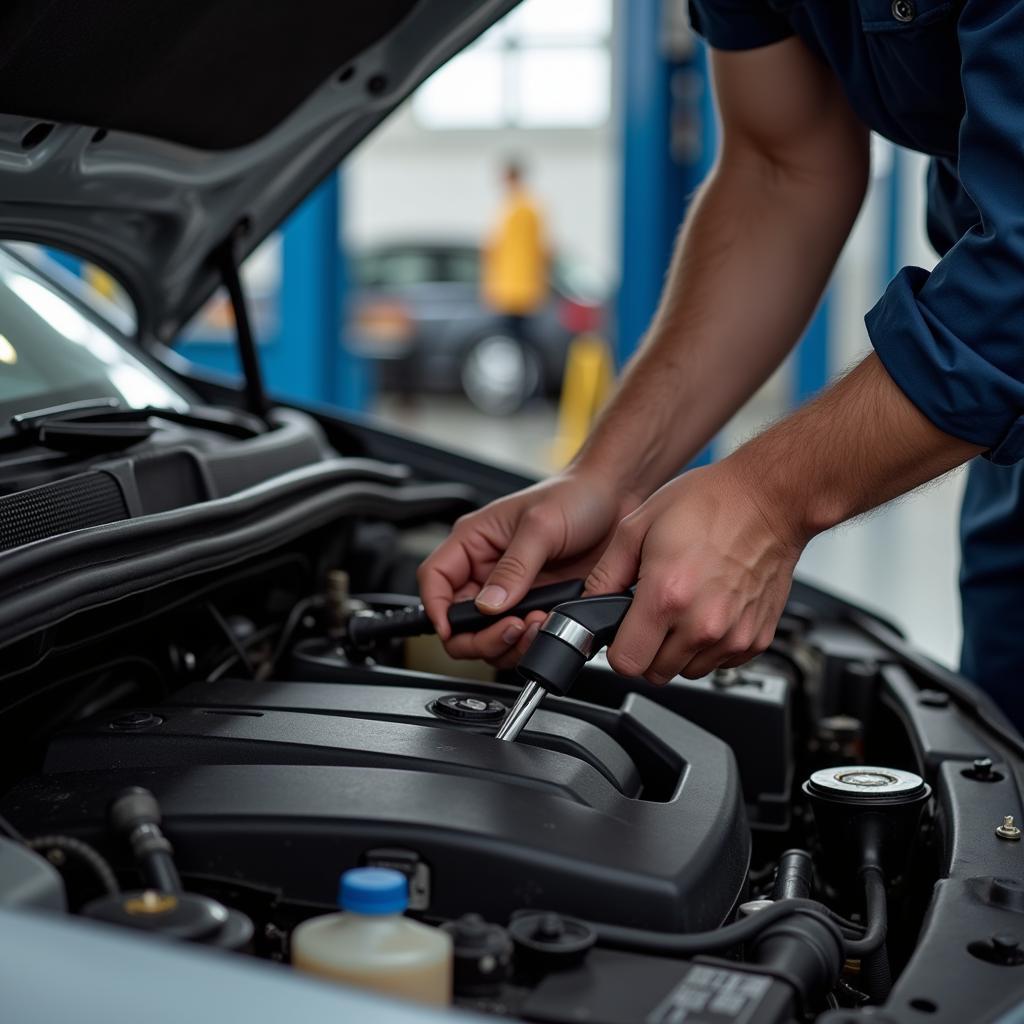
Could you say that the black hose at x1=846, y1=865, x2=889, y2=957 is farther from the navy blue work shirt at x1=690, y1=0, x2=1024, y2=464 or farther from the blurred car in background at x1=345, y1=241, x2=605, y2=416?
the blurred car in background at x1=345, y1=241, x2=605, y2=416

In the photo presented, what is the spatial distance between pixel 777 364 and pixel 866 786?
59 centimetres

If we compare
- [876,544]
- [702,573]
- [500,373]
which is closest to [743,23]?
[702,573]

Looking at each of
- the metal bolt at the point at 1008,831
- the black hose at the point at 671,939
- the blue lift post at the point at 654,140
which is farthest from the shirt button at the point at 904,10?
the blue lift post at the point at 654,140

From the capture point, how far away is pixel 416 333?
10.5 meters

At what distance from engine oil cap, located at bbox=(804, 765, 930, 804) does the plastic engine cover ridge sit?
0.25 feet

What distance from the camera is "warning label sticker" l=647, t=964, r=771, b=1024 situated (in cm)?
73

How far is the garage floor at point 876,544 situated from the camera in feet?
13.5

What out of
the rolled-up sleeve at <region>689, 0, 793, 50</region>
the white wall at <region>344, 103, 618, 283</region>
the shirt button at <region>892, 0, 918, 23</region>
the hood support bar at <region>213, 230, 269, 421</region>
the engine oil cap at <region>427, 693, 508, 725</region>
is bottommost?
the engine oil cap at <region>427, 693, 508, 725</region>

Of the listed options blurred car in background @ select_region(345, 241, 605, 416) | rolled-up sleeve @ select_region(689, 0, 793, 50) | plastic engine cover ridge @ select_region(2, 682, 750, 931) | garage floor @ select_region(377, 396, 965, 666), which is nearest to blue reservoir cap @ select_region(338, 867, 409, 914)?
plastic engine cover ridge @ select_region(2, 682, 750, 931)

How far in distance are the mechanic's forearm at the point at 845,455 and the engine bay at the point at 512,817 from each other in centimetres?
23

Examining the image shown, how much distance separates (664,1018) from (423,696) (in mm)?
443

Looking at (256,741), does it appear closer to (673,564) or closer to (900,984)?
(673,564)

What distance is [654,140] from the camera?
15.4 ft

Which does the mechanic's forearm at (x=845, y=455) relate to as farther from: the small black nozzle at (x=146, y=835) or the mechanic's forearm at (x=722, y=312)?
the small black nozzle at (x=146, y=835)
